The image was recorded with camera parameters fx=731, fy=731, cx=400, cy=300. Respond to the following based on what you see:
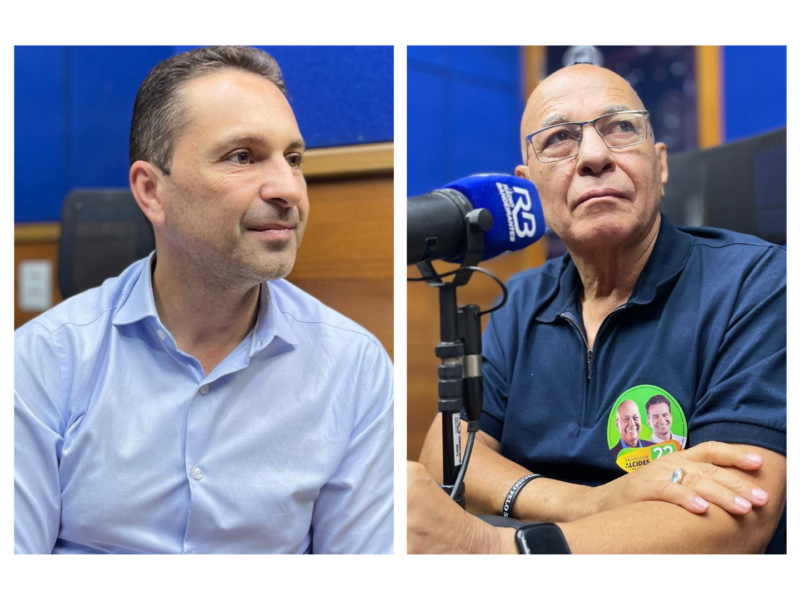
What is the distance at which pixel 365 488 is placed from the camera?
164 centimetres

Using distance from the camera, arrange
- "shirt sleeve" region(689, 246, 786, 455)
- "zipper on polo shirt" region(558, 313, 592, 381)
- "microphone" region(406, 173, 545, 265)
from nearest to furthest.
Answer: "microphone" region(406, 173, 545, 265) → "shirt sleeve" region(689, 246, 786, 455) → "zipper on polo shirt" region(558, 313, 592, 381)

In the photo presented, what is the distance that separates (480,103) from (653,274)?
53 centimetres

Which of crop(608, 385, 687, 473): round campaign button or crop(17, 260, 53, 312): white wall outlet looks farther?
crop(17, 260, 53, 312): white wall outlet

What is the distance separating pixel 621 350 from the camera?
1.59m

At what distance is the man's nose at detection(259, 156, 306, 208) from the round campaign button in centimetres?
82

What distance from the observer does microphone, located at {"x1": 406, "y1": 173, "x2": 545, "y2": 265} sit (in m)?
1.39

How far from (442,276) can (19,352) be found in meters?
0.97

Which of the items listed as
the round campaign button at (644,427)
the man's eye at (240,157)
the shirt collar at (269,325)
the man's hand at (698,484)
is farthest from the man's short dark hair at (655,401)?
the man's eye at (240,157)

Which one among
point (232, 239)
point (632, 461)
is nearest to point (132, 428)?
point (232, 239)

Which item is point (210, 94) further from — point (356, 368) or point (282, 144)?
point (356, 368)

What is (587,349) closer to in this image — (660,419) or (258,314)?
(660,419)

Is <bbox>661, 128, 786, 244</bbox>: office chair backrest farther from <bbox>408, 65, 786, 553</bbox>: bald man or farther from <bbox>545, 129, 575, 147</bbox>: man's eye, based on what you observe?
<bbox>545, 129, 575, 147</bbox>: man's eye

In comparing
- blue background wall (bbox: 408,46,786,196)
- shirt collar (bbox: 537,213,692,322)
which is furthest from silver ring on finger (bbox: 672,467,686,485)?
blue background wall (bbox: 408,46,786,196)

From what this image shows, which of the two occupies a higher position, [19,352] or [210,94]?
[210,94]
